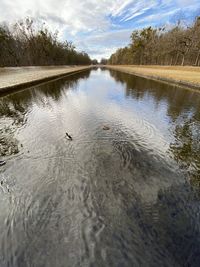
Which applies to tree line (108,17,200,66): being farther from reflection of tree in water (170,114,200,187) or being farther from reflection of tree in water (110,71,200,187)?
reflection of tree in water (170,114,200,187)

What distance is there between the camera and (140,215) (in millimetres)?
2447

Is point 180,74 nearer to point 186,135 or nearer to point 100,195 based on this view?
point 186,135

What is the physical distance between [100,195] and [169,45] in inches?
1453

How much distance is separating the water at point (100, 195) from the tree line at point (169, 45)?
98.6 ft

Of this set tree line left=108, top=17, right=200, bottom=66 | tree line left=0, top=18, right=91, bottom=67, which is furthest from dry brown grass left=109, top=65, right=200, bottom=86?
tree line left=0, top=18, right=91, bottom=67

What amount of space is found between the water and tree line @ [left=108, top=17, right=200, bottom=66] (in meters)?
30.0

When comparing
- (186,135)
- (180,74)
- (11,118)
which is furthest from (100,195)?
(180,74)

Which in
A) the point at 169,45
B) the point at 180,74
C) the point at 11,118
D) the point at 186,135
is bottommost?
the point at 180,74

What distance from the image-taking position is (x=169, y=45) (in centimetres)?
3159

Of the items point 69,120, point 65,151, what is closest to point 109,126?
point 69,120

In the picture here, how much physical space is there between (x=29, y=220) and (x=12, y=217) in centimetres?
28

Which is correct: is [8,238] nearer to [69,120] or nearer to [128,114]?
[69,120]

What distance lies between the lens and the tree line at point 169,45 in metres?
28.0

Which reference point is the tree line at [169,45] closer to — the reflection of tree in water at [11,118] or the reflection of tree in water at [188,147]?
the reflection of tree in water at [188,147]
